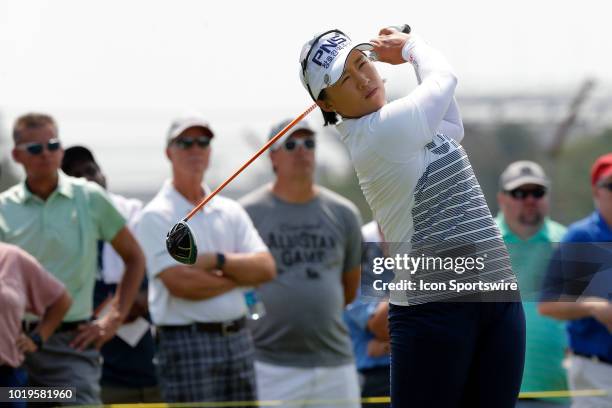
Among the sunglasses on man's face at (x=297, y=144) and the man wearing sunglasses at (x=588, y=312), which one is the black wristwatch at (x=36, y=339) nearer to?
the sunglasses on man's face at (x=297, y=144)

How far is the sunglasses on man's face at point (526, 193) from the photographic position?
7.85 m

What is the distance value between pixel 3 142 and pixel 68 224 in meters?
6.39

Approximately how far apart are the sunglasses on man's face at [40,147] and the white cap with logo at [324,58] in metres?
2.75

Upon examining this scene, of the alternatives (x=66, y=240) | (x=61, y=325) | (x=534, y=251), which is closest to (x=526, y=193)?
(x=534, y=251)

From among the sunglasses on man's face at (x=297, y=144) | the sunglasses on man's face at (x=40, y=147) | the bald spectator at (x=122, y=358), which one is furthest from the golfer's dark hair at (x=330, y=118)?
the bald spectator at (x=122, y=358)

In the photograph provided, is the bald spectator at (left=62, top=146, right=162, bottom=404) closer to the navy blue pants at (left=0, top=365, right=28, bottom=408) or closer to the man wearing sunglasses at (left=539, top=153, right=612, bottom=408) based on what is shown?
the navy blue pants at (left=0, top=365, right=28, bottom=408)

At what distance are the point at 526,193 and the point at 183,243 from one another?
11.3 feet

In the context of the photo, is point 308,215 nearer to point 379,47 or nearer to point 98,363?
point 98,363

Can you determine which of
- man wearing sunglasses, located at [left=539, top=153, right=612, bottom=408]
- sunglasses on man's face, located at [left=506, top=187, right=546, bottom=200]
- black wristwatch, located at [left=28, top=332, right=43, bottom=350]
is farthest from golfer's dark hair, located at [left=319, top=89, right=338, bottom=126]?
sunglasses on man's face, located at [left=506, top=187, right=546, bottom=200]

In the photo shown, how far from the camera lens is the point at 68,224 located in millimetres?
6844

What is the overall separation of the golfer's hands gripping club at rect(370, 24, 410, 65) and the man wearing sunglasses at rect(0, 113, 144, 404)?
2775 mm

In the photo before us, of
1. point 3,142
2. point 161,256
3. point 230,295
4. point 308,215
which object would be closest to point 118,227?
point 161,256

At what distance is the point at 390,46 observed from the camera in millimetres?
4660

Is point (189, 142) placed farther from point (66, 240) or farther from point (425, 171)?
point (425, 171)
